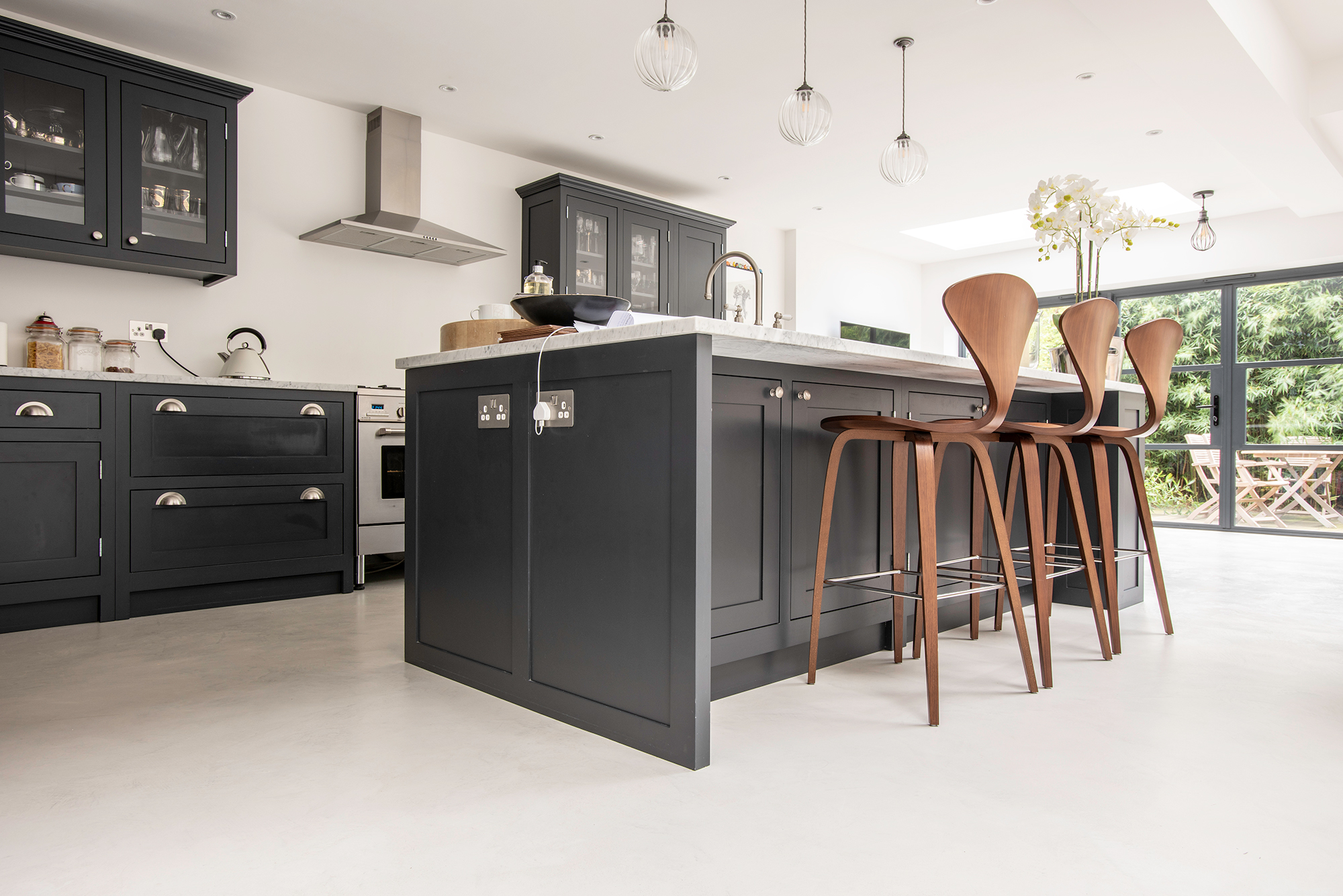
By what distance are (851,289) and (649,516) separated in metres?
6.50

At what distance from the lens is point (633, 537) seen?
175 cm

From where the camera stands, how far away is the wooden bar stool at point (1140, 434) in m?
2.64

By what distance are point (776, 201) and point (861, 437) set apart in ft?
15.0

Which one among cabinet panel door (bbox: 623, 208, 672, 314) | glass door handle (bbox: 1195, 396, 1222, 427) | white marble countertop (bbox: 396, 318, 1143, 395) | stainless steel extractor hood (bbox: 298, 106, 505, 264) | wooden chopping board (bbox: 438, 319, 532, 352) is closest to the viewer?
white marble countertop (bbox: 396, 318, 1143, 395)

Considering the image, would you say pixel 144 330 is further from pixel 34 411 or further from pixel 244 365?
pixel 34 411

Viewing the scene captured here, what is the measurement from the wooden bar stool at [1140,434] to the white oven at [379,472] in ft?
9.59

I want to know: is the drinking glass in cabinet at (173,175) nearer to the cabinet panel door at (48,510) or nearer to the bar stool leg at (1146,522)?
the cabinet panel door at (48,510)

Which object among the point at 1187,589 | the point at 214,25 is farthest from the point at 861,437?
the point at 214,25

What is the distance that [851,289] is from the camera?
774cm

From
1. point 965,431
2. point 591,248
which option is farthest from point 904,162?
point 591,248

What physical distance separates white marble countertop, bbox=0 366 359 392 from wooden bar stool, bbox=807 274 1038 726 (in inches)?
98.5

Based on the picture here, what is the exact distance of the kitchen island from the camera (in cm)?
167

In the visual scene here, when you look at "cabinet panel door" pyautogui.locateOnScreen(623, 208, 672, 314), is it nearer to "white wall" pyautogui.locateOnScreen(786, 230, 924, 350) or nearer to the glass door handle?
"white wall" pyautogui.locateOnScreen(786, 230, 924, 350)

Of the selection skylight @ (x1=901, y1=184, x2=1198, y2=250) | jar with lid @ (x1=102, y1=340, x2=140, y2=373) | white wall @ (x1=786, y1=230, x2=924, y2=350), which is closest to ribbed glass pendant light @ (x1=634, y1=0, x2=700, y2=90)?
jar with lid @ (x1=102, y1=340, x2=140, y2=373)
